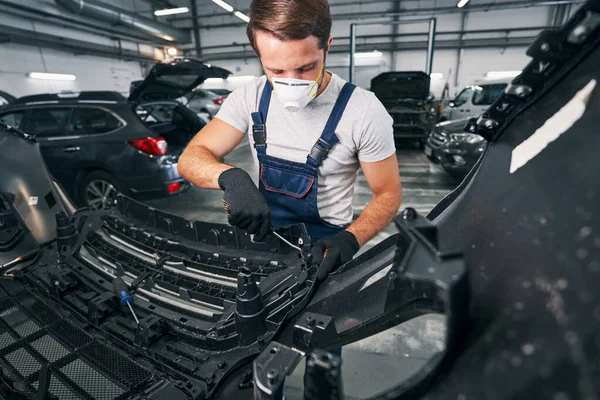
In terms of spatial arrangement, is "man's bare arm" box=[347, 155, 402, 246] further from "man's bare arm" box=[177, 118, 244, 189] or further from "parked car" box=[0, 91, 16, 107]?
"parked car" box=[0, 91, 16, 107]

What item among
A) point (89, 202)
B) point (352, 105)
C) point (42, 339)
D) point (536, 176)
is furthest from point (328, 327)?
point (89, 202)

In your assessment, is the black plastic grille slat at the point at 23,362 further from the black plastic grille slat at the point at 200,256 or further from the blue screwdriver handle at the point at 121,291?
the black plastic grille slat at the point at 200,256

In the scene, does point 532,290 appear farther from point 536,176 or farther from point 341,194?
point 341,194

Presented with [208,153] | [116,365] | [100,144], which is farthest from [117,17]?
[116,365]

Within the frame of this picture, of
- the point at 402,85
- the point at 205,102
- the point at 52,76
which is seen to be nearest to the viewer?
the point at 402,85

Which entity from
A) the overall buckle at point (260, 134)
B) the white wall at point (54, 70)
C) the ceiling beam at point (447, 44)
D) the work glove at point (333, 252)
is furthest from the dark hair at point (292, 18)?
the ceiling beam at point (447, 44)

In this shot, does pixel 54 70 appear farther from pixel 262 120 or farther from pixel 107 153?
pixel 262 120

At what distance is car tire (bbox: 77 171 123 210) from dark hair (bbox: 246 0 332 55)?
310cm

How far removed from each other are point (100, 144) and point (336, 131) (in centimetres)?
316

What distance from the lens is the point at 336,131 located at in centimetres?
129

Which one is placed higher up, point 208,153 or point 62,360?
point 208,153

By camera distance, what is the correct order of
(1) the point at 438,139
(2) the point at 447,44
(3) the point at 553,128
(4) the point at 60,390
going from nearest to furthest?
(3) the point at 553,128, (4) the point at 60,390, (1) the point at 438,139, (2) the point at 447,44

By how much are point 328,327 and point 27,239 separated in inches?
68.4

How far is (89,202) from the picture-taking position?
3684 millimetres
